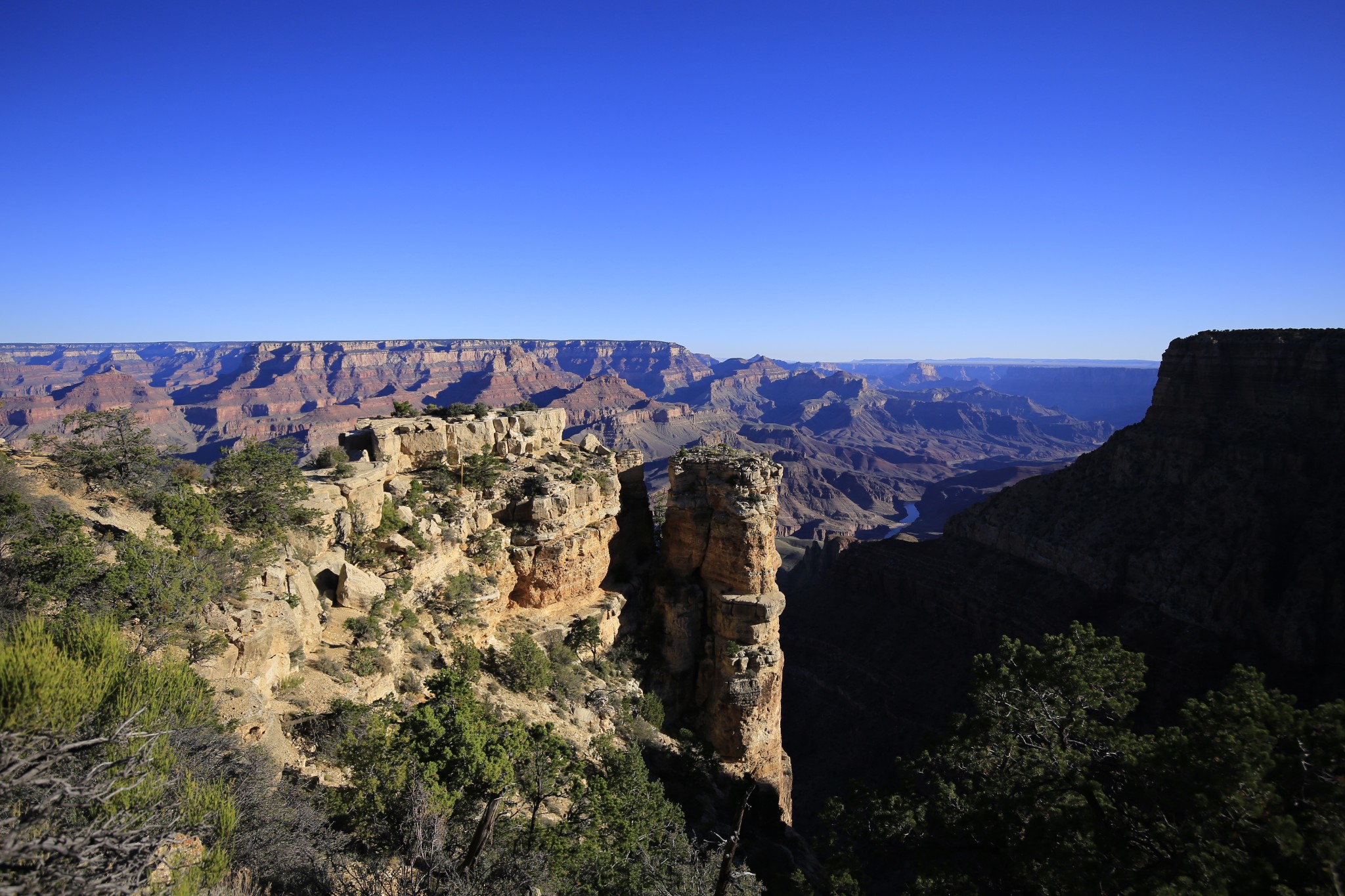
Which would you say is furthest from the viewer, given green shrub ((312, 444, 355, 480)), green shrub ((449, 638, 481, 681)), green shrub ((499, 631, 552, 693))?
green shrub ((312, 444, 355, 480))

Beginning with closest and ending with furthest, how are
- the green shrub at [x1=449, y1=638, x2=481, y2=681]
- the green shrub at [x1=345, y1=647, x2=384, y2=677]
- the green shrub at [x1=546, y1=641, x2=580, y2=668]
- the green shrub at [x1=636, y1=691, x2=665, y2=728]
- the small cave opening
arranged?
1. the green shrub at [x1=345, y1=647, x2=384, y2=677]
2. the small cave opening
3. the green shrub at [x1=449, y1=638, x2=481, y2=681]
4. the green shrub at [x1=546, y1=641, x2=580, y2=668]
5. the green shrub at [x1=636, y1=691, x2=665, y2=728]

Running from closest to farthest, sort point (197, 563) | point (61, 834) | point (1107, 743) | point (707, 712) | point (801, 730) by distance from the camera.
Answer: point (61, 834) → point (197, 563) → point (1107, 743) → point (707, 712) → point (801, 730)

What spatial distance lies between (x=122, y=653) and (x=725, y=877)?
12.0 meters

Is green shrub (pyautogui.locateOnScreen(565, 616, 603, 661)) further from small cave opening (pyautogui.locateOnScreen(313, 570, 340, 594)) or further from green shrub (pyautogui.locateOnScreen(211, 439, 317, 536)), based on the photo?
green shrub (pyautogui.locateOnScreen(211, 439, 317, 536))

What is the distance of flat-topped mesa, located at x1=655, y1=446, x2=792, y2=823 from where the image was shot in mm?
26203

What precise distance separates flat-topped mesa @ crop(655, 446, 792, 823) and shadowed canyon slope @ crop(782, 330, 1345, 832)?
1779cm

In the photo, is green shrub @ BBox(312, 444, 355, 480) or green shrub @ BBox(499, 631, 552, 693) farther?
green shrub @ BBox(312, 444, 355, 480)

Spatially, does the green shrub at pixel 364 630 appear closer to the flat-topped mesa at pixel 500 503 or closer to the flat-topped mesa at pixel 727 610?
the flat-topped mesa at pixel 500 503

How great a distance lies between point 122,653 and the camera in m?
10.6

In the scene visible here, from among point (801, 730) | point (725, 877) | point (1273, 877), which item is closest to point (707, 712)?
point (725, 877)

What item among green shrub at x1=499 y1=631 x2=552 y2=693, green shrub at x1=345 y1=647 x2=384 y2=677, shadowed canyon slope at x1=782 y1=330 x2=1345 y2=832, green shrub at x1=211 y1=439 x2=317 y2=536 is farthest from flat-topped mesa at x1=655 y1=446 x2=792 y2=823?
shadowed canyon slope at x1=782 y1=330 x2=1345 y2=832

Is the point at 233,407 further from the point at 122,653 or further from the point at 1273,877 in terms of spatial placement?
the point at 1273,877

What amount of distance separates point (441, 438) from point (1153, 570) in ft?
172

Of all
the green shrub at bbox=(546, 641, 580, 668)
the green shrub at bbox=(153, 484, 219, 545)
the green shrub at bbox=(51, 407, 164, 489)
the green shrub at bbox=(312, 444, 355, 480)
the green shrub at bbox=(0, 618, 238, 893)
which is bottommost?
the green shrub at bbox=(546, 641, 580, 668)
